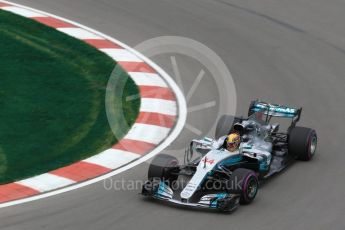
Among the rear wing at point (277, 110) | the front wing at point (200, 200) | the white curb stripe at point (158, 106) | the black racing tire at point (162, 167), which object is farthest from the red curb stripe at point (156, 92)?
the front wing at point (200, 200)

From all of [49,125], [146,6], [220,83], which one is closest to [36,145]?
[49,125]

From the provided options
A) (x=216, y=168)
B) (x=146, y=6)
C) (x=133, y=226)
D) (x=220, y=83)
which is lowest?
(x=133, y=226)

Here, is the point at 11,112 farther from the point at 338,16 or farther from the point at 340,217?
the point at 338,16

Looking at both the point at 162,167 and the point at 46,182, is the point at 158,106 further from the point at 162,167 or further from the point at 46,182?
the point at 46,182

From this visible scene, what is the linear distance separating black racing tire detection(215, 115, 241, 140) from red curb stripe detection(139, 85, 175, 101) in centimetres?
245

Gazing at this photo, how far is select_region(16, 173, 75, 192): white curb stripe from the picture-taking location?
42.2ft

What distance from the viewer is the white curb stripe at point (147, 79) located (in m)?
17.1

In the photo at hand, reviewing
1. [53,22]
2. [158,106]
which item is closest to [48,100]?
[158,106]

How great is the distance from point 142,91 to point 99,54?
217 cm

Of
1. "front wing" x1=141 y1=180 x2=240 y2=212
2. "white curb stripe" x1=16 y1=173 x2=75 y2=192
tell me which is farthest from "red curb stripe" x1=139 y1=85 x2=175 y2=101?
"front wing" x1=141 y1=180 x2=240 y2=212

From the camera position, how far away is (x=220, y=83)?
56.8 ft

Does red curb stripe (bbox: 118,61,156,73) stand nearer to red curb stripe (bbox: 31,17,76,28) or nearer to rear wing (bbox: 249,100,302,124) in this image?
red curb stripe (bbox: 31,17,76,28)

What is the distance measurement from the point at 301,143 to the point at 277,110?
3.61ft

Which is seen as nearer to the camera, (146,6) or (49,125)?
(49,125)
